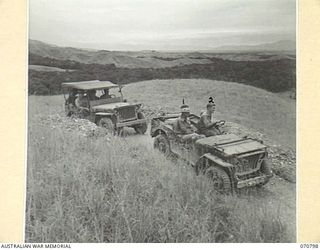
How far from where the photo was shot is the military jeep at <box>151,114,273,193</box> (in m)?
3.03

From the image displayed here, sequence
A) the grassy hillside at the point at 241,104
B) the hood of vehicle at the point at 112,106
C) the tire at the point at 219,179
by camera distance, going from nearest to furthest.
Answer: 1. the tire at the point at 219,179
2. the grassy hillside at the point at 241,104
3. the hood of vehicle at the point at 112,106

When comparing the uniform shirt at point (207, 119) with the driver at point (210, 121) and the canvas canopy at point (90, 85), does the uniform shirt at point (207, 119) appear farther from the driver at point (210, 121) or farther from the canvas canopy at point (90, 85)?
the canvas canopy at point (90, 85)

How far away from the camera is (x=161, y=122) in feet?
10.6

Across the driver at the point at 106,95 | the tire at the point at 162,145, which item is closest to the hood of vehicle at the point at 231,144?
the tire at the point at 162,145

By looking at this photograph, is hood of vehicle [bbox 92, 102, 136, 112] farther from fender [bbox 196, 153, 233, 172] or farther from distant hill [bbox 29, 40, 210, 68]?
fender [bbox 196, 153, 233, 172]

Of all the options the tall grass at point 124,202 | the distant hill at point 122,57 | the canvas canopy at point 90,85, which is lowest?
the tall grass at point 124,202

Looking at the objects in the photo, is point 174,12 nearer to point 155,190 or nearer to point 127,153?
point 127,153

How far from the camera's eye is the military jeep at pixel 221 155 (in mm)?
3031

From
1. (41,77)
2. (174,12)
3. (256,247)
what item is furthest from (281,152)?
(41,77)

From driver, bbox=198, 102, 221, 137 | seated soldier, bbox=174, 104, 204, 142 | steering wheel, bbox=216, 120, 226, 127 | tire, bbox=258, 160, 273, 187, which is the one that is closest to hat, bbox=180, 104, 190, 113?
seated soldier, bbox=174, 104, 204, 142

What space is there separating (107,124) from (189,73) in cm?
67

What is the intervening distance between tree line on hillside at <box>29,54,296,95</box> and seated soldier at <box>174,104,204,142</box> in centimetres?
24

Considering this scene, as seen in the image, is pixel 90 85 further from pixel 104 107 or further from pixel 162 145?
pixel 162 145

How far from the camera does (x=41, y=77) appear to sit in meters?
3.15
